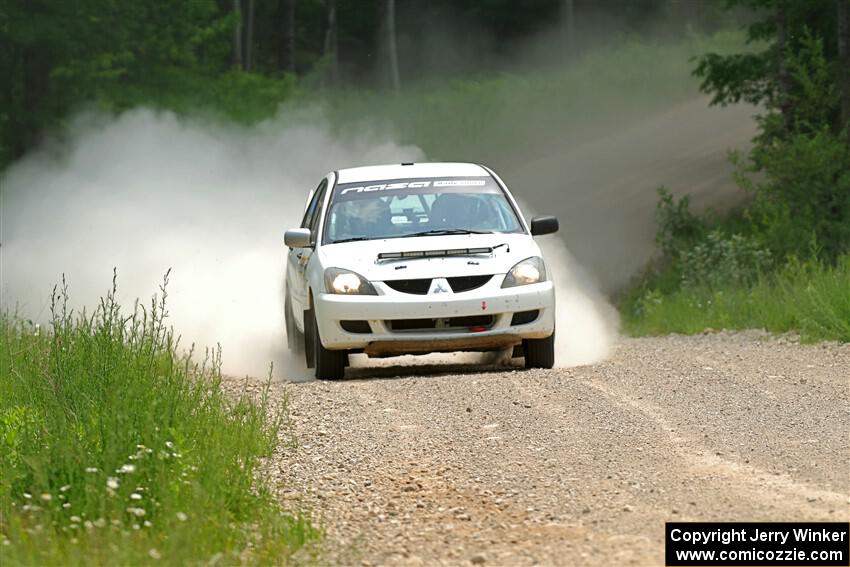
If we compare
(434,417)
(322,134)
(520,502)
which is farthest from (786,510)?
(322,134)

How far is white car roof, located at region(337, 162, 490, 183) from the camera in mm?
14547

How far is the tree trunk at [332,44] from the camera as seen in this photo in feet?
212

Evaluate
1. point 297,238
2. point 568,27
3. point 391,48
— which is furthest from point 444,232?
point 568,27

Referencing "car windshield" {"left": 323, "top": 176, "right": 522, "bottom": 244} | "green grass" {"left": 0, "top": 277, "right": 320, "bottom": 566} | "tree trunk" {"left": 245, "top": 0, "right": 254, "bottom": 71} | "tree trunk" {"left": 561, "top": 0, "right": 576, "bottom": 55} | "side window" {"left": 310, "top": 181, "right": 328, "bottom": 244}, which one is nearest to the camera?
"green grass" {"left": 0, "top": 277, "right": 320, "bottom": 566}

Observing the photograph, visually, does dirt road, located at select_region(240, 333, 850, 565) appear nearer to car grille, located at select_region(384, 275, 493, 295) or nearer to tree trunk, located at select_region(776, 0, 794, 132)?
car grille, located at select_region(384, 275, 493, 295)

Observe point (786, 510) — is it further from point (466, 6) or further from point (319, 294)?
point (466, 6)

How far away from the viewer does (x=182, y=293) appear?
18641 millimetres

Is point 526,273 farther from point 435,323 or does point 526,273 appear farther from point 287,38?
point 287,38

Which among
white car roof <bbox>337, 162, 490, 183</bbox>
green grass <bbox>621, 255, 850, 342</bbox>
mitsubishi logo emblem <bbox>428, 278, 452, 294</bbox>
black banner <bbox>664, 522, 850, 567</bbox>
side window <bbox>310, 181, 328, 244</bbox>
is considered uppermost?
white car roof <bbox>337, 162, 490, 183</bbox>

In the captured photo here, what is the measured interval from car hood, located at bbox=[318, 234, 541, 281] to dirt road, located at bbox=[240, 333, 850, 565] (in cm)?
82

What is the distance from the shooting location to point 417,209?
1406 centimetres

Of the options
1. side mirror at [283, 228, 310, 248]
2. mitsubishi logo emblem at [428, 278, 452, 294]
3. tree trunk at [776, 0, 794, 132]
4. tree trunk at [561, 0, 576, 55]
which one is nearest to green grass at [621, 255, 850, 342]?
tree trunk at [776, 0, 794, 132]

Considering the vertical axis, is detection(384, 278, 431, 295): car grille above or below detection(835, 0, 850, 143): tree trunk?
below

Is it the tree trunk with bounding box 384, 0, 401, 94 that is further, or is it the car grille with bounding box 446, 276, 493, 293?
the tree trunk with bounding box 384, 0, 401, 94
